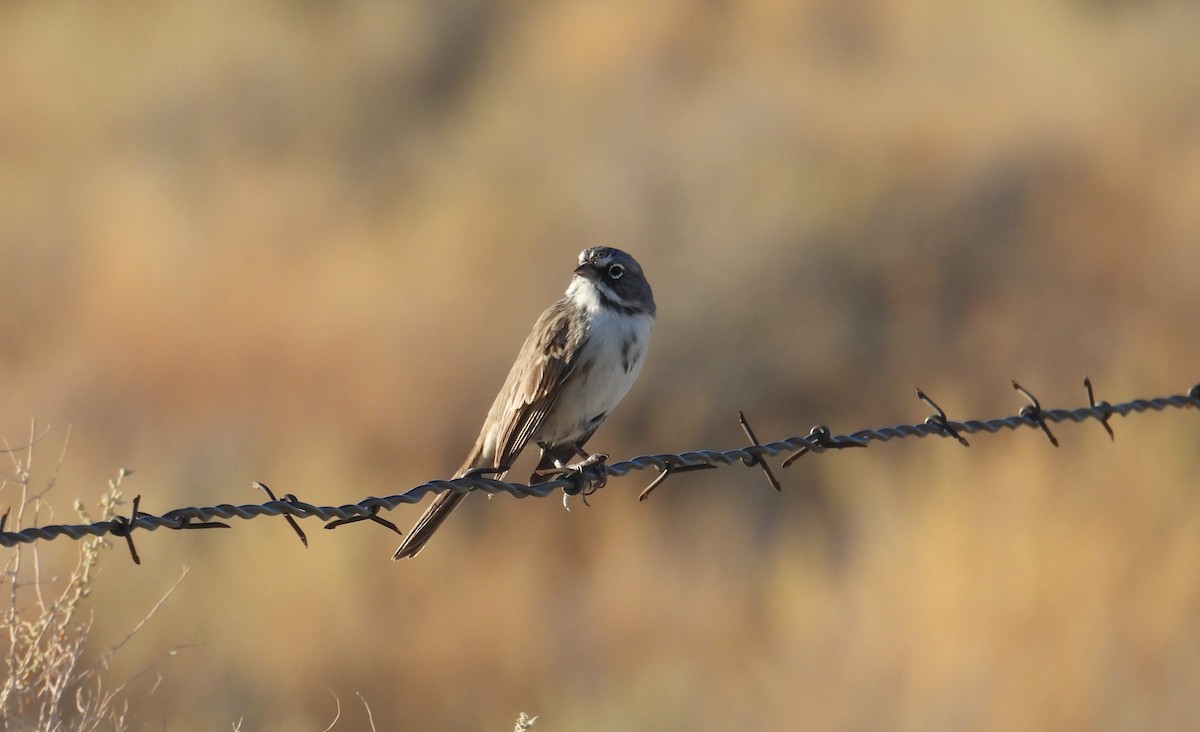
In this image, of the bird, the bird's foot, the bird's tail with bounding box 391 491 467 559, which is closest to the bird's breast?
the bird

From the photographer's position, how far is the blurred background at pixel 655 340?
9320mm

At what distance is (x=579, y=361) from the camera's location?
6.72 m

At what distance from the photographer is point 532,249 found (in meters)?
15.8

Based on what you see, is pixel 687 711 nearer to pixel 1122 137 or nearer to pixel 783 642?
pixel 783 642

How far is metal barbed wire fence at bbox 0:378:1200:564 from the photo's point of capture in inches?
155

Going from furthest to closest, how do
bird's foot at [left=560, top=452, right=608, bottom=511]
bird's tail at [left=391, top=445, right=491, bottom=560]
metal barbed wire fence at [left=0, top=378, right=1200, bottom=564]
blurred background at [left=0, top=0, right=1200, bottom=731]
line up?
blurred background at [left=0, top=0, right=1200, bottom=731] → bird's tail at [left=391, top=445, right=491, bottom=560] → bird's foot at [left=560, top=452, right=608, bottom=511] → metal barbed wire fence at [left=0, top=378, right=1200, bottom=564]

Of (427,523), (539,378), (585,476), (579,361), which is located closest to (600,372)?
(579,361)

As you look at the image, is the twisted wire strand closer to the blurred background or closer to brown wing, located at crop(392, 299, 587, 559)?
brown wing, located at crop(392, 299, 587, 559)

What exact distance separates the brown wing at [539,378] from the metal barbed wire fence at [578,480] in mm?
353

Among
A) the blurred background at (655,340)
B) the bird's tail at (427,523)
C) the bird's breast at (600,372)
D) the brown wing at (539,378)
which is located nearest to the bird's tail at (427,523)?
the bird's tail at (427,523)

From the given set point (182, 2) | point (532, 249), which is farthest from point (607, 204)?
point (182, 2)

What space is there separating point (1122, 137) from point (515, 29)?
1140cm

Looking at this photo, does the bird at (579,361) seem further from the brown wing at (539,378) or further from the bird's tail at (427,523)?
the bird's tail at (427,523)

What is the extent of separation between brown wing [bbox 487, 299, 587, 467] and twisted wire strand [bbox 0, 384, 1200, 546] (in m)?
0.71
